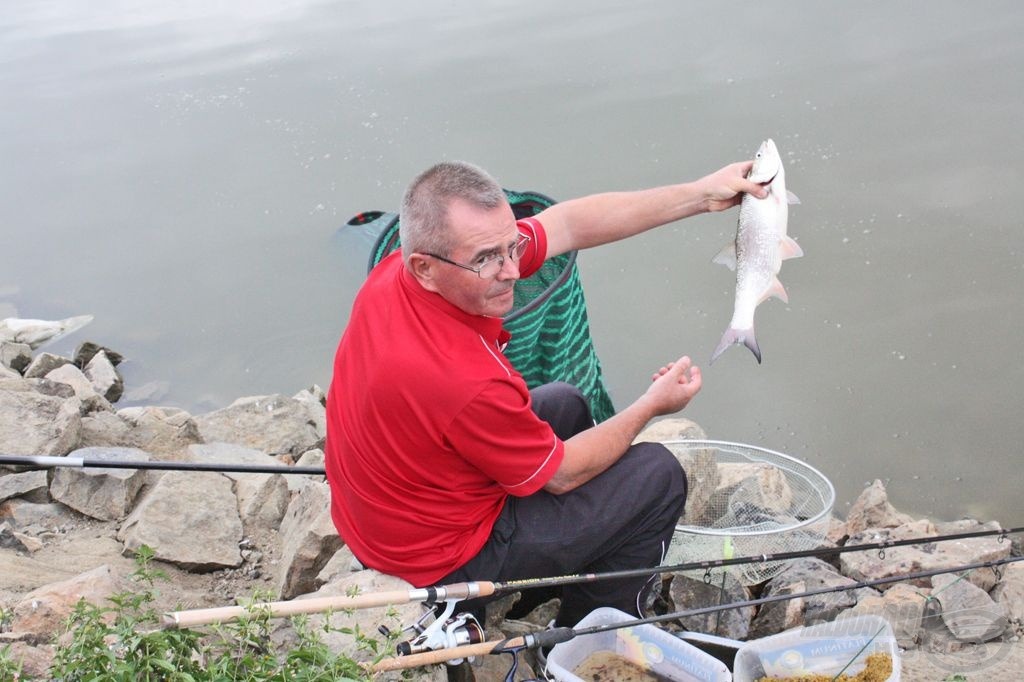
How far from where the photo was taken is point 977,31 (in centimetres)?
945

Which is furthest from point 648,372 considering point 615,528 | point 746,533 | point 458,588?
point 458,588

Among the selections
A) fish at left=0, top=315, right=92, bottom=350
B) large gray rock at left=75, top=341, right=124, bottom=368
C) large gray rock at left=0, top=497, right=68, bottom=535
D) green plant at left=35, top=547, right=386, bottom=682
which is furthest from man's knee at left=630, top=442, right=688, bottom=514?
fish at left=0, top=315, right=92, bottom=350

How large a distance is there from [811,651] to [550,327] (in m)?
1.84

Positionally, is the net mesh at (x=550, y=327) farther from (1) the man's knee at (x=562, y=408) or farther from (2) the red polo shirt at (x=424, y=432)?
(2) the red polo shirt at (x=424, y=432)

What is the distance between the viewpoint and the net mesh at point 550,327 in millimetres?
4512

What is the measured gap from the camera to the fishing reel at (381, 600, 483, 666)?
114 inches

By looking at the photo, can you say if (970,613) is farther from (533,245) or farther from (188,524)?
(188,524)

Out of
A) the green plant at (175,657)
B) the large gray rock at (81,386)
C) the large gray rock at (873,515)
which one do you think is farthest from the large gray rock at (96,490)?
the large gray rock at (873,515)

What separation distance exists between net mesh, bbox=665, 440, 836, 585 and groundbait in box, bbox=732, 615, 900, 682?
63 centimetres

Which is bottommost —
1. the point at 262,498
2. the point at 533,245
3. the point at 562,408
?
the point at 262,498

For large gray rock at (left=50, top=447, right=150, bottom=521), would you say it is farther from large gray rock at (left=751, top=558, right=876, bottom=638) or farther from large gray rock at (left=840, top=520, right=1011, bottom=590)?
large gray rock at (left=840, top=520, right=1011, bottom=590)

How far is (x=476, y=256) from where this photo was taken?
10.1ft

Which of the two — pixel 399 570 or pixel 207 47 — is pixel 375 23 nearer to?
pixel 207 47

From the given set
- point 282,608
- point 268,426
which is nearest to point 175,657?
point 282,608
